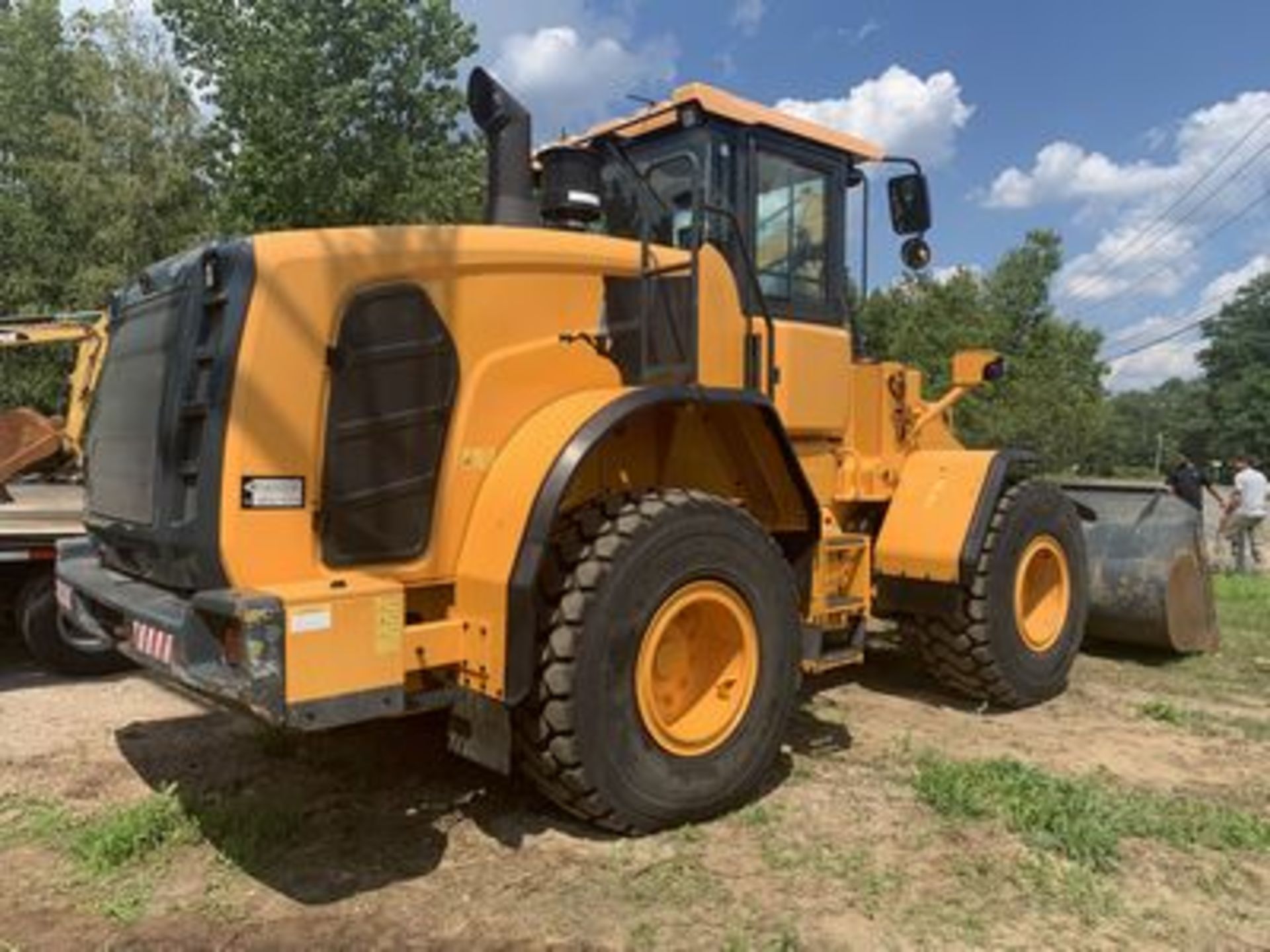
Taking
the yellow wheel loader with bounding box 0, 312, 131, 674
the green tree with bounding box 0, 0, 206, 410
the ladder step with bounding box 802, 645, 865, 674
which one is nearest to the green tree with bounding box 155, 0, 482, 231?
the green tree with bounding box 0, 0, 206, 410

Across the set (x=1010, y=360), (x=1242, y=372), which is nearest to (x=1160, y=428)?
(x=1242, y=372)

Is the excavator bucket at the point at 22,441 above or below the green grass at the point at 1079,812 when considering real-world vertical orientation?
above

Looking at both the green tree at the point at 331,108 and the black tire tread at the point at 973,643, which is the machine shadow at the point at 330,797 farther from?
the green tree at the point at 331,108

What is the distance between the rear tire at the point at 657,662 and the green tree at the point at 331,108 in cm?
1714

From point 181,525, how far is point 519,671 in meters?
1.25

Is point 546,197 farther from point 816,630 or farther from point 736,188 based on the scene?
point 816,630

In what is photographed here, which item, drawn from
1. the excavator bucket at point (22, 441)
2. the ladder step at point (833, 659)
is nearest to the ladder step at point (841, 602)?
the ladder step at point (833, 659)

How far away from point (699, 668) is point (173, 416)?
2272 millimetres

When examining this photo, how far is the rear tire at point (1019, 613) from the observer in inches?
259

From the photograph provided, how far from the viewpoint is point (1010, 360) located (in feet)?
114

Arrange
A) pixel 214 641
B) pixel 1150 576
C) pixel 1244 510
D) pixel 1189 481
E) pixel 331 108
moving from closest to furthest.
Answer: pixel 214 641 < pixel 1150 576 < pixel 1244 510 < pixel 1189 481 < pixel 331 108

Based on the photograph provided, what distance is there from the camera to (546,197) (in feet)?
18.7

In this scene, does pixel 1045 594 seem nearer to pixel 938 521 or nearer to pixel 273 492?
pixel 938 521

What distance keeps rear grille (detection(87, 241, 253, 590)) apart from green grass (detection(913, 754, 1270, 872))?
3.05 meters
